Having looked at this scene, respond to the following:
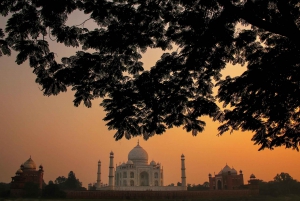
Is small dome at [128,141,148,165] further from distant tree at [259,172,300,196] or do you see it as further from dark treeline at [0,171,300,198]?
distant tree at [259,172,300,196]

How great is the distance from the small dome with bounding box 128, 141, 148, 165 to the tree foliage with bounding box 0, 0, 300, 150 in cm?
4824

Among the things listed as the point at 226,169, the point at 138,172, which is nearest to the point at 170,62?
the point at 138,172

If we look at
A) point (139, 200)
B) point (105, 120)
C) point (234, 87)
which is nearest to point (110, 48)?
point (105, 120)

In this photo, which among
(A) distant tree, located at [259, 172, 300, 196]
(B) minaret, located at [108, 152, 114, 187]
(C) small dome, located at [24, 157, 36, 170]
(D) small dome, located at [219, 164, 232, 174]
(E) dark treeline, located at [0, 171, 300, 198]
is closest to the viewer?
(E) dark treeline, located at [0, 171, 300, 198]

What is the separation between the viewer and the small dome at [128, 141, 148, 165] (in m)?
54.7

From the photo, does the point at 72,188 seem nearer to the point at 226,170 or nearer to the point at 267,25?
the point at 226,170

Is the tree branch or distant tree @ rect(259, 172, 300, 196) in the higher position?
the tree branch

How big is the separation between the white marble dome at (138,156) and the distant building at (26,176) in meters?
15.4

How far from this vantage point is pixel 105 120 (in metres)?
6.26

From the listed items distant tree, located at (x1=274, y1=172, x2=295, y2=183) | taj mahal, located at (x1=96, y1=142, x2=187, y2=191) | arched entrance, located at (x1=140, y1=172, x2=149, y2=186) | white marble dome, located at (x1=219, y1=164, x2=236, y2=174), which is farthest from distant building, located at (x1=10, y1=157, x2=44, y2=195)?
distant tree, located at (x1=274, y1=172, x2=295, y2=183)

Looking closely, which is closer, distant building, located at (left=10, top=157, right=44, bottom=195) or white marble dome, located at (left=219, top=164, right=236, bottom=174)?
distant building, located at (left=10, top=157, right=44, bottom=195)

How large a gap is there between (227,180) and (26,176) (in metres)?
30.7

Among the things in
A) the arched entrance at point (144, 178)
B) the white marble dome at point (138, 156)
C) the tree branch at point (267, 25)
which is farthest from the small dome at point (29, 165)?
the tree branch at point (267, 25)

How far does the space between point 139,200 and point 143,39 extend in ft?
120
